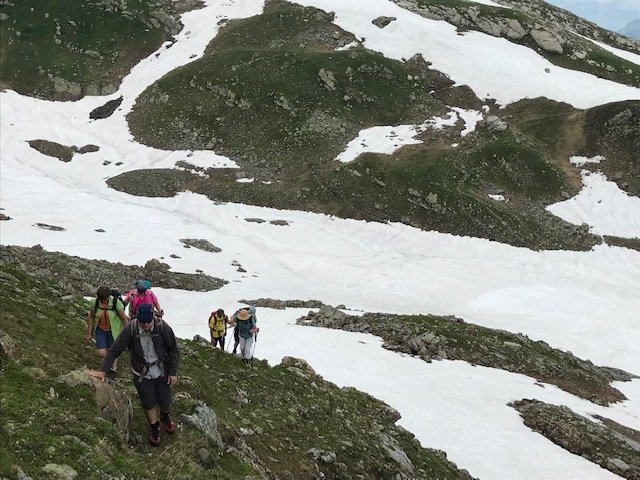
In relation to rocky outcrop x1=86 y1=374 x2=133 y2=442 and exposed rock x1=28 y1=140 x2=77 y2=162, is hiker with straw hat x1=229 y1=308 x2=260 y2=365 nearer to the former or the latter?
rocky outcrop x1=86 y1=374 x2=133 y2=442

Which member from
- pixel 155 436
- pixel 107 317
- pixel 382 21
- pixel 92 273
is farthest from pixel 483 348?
pixel 382 21

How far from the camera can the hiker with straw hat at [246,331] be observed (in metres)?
18.2

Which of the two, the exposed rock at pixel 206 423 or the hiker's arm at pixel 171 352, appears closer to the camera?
the hiker's arm at pixel 171 352

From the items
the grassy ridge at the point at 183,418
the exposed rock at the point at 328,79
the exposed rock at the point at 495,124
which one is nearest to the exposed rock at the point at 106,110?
the exposed rock at the point at 328,79

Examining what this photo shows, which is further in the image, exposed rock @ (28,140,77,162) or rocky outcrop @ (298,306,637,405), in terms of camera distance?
Answer: exposed rock @ (28,140,77,162)

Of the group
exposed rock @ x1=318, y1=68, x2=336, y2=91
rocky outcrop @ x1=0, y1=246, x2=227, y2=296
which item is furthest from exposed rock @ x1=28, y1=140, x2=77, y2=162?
rocky outcrop @ x1=0, y1=246, x2=227, y2=296

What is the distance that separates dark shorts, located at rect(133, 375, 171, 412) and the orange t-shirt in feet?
11.5

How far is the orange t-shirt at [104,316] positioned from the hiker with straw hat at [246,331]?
619 cm

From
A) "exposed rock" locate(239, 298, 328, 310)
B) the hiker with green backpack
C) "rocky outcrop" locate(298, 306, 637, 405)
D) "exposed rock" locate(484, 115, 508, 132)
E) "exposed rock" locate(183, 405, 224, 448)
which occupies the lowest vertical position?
"exposed rock" locate(239, 298, 328, 310)

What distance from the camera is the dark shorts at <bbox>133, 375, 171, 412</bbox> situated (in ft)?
31.6

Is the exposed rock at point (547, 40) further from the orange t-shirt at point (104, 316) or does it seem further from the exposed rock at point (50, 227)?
the orange t-shirt at point (104, 316)

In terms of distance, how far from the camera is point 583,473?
20.1m

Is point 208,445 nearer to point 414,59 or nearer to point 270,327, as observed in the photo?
point 270,327

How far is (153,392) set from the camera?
383 inches
